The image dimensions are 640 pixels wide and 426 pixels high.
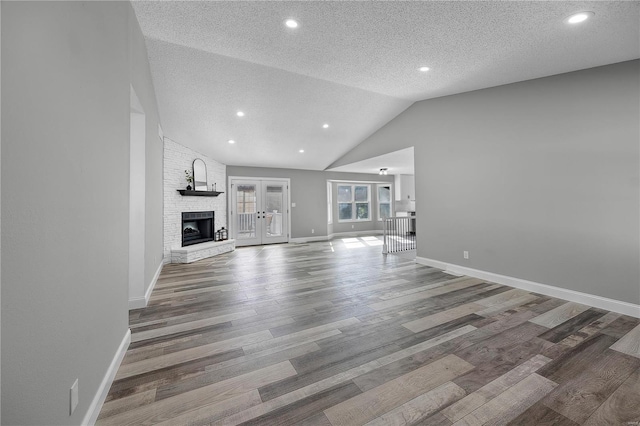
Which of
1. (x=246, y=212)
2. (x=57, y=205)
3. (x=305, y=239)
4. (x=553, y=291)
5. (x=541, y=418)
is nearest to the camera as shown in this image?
(x=57, y=205)

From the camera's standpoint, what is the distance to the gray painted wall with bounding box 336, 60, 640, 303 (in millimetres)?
2857

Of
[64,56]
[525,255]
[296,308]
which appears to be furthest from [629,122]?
[64,56]

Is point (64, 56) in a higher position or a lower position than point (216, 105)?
lower

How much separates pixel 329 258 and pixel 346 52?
405cm

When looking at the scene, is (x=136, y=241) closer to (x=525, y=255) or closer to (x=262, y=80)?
(x=262, y=80)

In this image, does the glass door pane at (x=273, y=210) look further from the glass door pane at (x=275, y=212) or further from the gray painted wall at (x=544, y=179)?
the gray painted wall at (x=544, y=179)

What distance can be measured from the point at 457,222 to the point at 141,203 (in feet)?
15.6

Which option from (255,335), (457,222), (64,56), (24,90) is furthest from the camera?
(457,222)

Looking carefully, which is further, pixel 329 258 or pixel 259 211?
pixel 259 211

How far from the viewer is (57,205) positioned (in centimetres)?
117

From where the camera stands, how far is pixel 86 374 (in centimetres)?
143

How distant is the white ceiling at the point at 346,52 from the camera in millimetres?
2383

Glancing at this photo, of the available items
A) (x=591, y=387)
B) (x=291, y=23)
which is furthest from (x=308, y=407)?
(x=291, y=23)

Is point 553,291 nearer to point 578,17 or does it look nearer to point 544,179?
point 544,179
